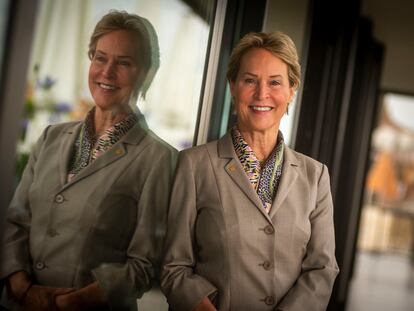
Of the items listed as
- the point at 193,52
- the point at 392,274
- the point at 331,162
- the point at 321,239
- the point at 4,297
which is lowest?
the point at 392,274

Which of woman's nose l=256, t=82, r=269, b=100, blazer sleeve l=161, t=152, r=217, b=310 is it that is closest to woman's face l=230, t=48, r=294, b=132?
woman's nose l=256, t=82, r=269, b=100

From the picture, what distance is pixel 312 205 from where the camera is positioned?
1979 mm

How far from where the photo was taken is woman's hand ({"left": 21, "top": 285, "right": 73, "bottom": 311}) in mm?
1594

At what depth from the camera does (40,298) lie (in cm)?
161

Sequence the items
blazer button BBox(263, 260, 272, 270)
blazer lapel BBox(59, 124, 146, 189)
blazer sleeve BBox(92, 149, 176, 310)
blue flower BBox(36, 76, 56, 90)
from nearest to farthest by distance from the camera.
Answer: blue flower BBox(36, 76, 56, 90)
blazer lapel BBox(59, 124, 146, 189)
blazer sleeve BBox(92, 149, 176, 310)
blazer button BBox(263, 260, 272, 270)

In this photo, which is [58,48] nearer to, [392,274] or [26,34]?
[26,34]

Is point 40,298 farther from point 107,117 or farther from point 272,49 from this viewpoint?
point 272,49

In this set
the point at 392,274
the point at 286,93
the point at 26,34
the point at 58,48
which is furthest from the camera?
the point at 392,274

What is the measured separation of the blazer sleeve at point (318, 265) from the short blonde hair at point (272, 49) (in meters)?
0.38

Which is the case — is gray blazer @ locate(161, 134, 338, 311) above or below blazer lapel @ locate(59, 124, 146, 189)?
below

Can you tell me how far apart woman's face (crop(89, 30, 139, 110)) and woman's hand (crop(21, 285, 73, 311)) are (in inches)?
20.7

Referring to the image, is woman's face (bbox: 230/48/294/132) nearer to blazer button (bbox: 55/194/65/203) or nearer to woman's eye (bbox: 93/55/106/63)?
woman's eye (bbox: 93/55/106/63)

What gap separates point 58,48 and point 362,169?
16.3 ft

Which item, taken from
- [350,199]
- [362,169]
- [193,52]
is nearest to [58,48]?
[193,52]
